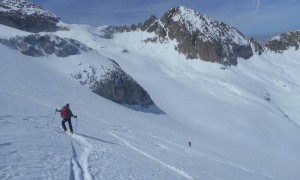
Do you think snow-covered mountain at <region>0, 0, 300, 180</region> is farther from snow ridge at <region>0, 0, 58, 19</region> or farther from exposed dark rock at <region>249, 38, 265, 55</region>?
snow ridge at <region>0, 0, 58, 19</region>

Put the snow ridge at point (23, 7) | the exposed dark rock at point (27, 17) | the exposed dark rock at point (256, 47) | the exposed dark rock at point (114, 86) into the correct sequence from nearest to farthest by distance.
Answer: the exposed dark rock at point (114, 86) → the exposed dark rock at point (27, 17) → the snow ridge at point (23, 7) → the exposed dark rock at point (256, 47)

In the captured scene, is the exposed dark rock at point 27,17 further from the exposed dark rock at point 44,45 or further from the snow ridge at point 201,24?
the exposed dark rock at point 44,45

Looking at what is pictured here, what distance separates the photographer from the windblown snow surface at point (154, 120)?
1667 centimetres

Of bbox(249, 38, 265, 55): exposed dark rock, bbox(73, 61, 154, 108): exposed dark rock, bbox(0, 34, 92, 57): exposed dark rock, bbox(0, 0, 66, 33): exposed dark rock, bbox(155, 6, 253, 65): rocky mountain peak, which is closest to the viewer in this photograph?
bbox(0, 34, 92, 57): exposed dark rock

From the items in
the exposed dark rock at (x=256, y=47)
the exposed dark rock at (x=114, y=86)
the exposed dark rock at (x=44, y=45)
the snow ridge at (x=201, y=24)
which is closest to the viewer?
the exposed dark rock at (x=44, y=45)

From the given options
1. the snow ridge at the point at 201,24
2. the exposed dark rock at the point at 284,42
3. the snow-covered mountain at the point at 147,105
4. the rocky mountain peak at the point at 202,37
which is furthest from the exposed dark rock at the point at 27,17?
the exposed dark rock at the point at 284,42

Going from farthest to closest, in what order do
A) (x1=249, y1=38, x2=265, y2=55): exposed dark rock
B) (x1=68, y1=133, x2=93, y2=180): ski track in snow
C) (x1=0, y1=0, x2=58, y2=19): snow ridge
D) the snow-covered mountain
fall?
(x1=249, y1=38, x2=265, y2=55): exposed dark rock
(x1=0, y1=0, x2=58, y2=19): snow ridge
the snow-covered mountain
(x1=68, y1=133, x2=93, y2=180): ski track in snow

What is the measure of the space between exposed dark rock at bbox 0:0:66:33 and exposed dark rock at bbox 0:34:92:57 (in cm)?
4551

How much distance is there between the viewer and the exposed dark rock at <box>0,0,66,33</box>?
96.9m

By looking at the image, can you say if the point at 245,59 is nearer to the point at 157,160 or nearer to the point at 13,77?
the point at 13,77

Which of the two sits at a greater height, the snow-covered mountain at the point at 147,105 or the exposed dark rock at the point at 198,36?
the exposed dark rock at the point at 198,36

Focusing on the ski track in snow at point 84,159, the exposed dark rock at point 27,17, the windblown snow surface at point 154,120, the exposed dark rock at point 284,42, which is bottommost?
the ski track in snow at point 84,159

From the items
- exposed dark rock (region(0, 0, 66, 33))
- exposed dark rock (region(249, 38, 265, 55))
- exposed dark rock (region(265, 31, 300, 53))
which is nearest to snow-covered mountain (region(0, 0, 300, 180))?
exposed dark rock (region(249, 38, 265, 55))

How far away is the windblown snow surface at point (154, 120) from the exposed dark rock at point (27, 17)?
5763 mm
